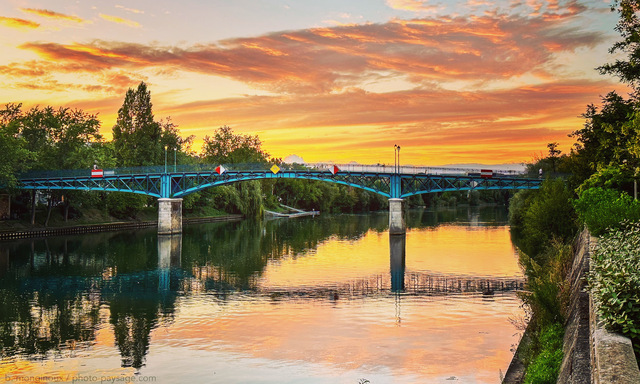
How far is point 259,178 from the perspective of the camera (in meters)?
91.1

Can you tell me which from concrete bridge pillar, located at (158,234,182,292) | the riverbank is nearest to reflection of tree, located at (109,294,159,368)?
concrete bridge pillar, located at (158,234,182,292)

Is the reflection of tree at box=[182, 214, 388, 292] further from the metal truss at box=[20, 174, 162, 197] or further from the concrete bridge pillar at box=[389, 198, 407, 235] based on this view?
the metal truss at box=[20, 174, 162, 197]

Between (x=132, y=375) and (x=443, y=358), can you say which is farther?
(x=443, y=358)

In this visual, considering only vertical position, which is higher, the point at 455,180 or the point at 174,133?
the point at 174,133

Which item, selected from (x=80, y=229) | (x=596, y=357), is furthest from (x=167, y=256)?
(x=596, y=357)

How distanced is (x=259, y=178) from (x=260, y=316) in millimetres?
61813

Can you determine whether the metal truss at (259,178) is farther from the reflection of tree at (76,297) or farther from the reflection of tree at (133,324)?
the reflection of tree at (133,324)

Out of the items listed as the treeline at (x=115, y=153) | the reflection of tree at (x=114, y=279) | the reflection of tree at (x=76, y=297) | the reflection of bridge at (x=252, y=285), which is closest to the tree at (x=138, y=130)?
the treeline at (x=115, y=153)

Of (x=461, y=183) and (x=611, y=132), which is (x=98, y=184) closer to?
(x=461, y=183)

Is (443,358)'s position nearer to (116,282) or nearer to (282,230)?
(116,282)

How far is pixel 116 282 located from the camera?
42.2 meters

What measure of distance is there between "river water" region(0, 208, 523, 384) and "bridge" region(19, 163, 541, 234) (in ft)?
83.9

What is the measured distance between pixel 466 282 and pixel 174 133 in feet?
270

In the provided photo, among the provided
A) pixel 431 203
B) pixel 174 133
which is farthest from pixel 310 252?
pixel 431 203
